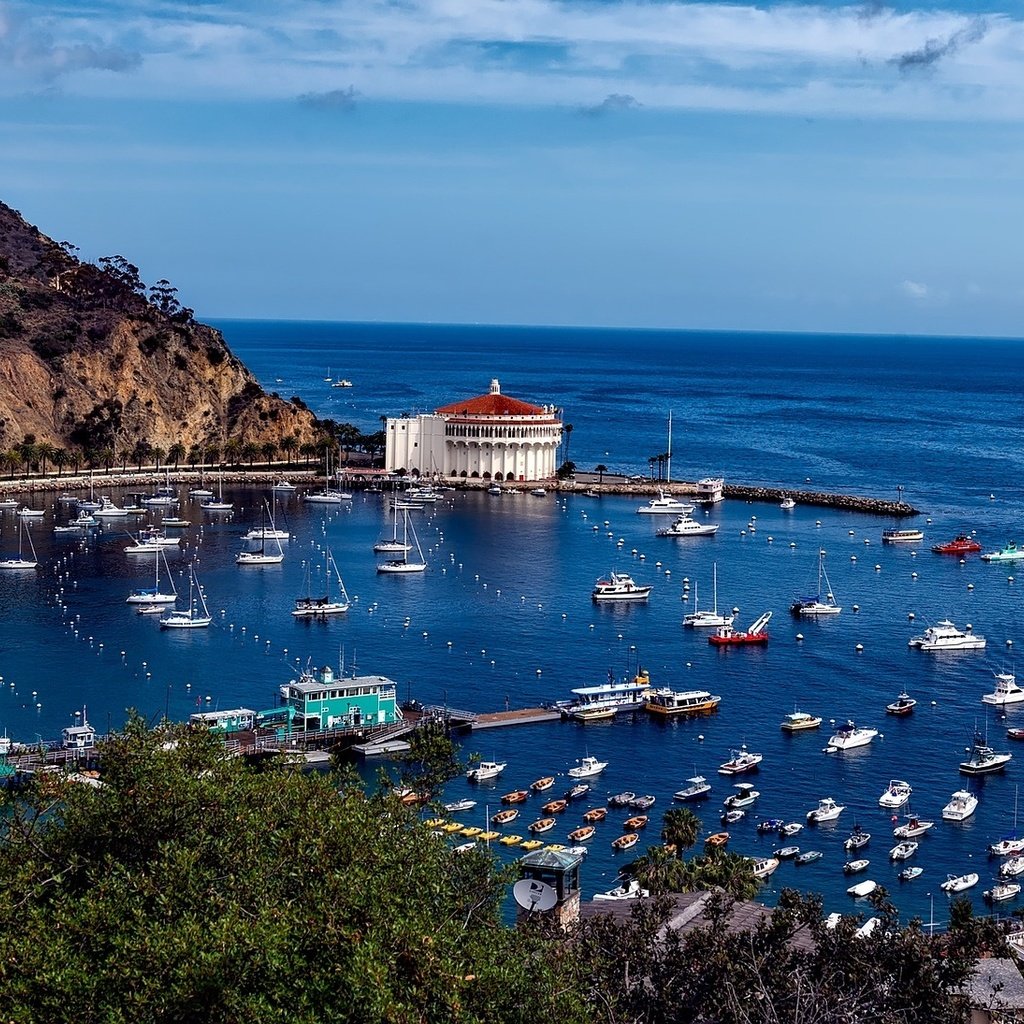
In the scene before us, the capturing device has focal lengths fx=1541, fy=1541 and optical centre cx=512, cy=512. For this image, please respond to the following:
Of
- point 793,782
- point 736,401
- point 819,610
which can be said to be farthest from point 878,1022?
point 736,401

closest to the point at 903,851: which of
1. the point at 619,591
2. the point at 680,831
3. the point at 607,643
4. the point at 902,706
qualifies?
the point at 680,831

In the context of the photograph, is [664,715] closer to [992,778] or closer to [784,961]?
[992,778]

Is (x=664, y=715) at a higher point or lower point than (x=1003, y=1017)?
lower

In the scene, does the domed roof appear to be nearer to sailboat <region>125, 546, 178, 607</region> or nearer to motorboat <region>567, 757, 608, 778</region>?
sailboat <region>125, 546, 178, 607</region>

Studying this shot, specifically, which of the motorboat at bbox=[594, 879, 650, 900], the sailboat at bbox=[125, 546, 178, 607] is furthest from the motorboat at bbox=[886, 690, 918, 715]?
the sailboat at bbox=[125, 546, 178, 607]

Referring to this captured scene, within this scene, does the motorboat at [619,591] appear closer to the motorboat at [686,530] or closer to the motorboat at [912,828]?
the motorboat at [686,530]

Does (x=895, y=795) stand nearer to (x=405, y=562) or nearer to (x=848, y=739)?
(x=848, y=739)
